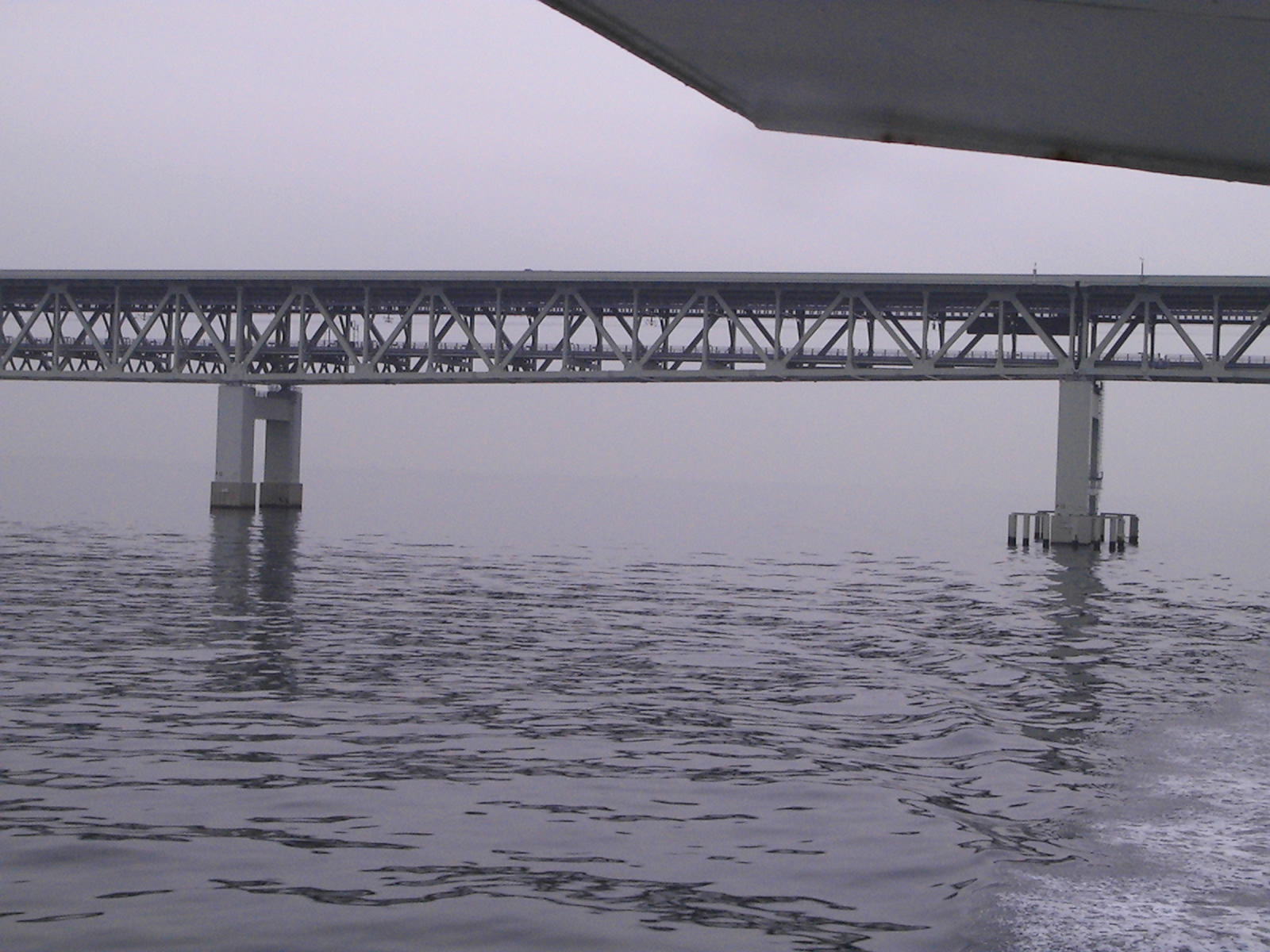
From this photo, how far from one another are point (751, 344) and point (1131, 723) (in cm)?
5889

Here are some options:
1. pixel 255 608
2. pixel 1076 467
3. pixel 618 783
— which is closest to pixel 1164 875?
pixel 618 783

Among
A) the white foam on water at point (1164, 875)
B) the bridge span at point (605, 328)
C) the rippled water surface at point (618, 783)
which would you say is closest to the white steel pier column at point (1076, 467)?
the bridge span at point (605, 328)

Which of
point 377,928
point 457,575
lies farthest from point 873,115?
point 457,575

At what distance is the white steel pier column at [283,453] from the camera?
88625 millimetres

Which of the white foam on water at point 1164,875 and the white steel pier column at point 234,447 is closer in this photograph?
the white foam on water at point 1164,875

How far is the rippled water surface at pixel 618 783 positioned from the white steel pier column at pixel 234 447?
52.7m

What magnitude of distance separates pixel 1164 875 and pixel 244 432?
77467 mm

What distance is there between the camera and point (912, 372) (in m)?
74.6

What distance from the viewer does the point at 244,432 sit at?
8381cm

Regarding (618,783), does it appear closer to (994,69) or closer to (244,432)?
(994,69)

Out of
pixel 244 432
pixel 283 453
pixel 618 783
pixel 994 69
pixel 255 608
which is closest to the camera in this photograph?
pixel 994 69

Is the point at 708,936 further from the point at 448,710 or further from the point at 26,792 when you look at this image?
the point at 448,710

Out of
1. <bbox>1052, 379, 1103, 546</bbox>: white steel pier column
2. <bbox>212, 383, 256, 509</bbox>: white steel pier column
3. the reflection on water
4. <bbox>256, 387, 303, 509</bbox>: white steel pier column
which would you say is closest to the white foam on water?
the reflection on water

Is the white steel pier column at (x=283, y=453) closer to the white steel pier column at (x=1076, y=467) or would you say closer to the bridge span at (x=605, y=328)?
the bridge span at (x=605, y=328)
